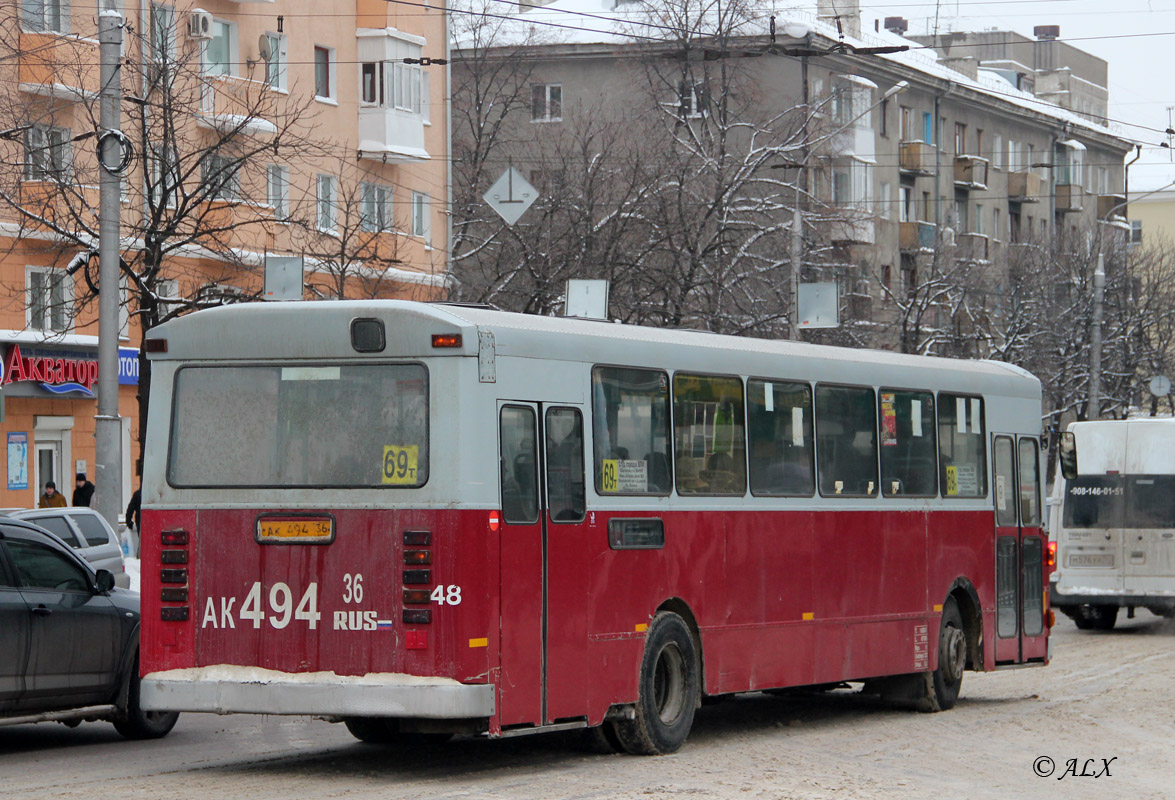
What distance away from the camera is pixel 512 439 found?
10.6 m

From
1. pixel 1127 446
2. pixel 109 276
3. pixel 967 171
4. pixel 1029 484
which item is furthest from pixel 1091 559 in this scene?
pixel 967 171

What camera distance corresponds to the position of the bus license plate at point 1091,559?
25.1 metres

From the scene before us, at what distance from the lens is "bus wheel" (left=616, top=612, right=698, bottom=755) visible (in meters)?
11.4

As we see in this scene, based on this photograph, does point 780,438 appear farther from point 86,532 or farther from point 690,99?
point 690,99

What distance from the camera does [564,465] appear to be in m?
10.9

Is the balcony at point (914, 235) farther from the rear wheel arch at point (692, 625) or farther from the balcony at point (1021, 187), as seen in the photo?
the rear wheel arch at point (692, 625)

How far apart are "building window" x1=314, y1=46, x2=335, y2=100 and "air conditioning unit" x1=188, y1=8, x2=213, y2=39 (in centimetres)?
648

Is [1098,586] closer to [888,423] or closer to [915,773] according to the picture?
[888,423]

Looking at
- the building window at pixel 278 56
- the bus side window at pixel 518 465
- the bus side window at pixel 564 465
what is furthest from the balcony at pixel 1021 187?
the bus side window at pixel 518 465

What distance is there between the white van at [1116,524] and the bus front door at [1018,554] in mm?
8467

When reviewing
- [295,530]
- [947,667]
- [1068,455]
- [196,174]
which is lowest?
[947,667]

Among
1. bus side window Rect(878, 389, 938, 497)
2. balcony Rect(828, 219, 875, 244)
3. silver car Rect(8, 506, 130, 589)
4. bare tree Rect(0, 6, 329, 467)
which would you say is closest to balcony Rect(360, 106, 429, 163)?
balcony Rect(828, 219, 875, 244)

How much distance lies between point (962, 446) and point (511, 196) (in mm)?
11396

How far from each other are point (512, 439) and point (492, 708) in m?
1.45
